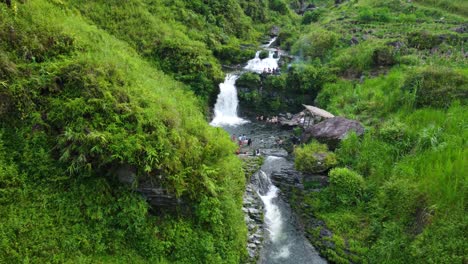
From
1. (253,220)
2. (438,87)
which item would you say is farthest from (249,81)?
(253,220)

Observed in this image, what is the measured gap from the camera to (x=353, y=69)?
35.6 m

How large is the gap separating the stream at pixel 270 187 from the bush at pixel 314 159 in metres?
1.64

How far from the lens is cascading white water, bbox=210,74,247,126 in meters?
33.4

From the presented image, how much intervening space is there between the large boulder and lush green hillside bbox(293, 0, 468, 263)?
2.89 ft

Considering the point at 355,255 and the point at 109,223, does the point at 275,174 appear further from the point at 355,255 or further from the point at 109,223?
the point at 109,223

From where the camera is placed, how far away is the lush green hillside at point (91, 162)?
11.4m

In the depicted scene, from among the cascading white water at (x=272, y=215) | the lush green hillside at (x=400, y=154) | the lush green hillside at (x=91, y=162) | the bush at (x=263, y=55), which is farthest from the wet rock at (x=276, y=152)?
the bush at (x=263, y=55)

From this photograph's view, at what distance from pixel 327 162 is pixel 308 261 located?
7.45 metres

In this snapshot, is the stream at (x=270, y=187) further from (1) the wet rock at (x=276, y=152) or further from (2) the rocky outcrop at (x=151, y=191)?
(2) the rocky outcrop at (x=151, y=191)

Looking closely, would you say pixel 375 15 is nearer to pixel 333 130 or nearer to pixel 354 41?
pixel 354 41

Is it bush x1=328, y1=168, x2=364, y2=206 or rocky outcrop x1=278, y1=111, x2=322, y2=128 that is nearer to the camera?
bush x1=328, y1=168, x2=364, y2=206

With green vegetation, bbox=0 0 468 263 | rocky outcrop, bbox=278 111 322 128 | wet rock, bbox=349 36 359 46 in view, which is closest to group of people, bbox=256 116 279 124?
rocky outcrop, bbox=278 111 322 128

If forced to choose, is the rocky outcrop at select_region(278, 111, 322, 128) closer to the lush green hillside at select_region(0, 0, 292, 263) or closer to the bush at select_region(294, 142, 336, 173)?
the bush at select_region(294, 142, 336, 173)

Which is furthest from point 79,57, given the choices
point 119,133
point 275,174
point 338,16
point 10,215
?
point 338,16
